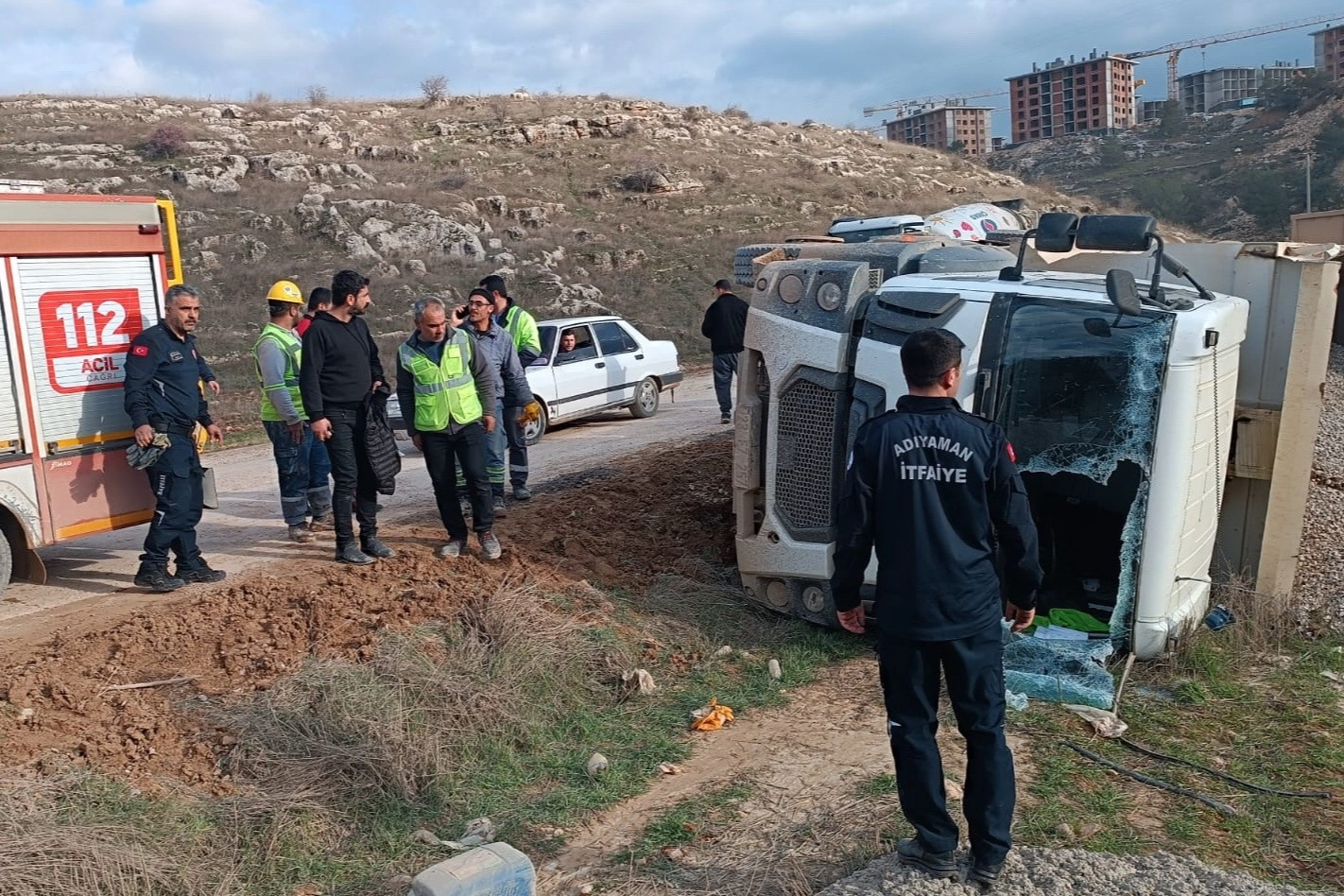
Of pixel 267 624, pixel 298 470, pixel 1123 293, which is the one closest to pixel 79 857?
pixel 267 624

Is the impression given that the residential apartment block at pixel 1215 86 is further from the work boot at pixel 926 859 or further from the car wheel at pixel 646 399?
the work boot at pixel 926 859

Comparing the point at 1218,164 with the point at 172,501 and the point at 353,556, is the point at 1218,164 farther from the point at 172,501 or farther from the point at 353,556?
the point at 172,501

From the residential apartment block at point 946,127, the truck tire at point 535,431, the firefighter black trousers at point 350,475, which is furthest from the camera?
the residential apartment block at point 946,127

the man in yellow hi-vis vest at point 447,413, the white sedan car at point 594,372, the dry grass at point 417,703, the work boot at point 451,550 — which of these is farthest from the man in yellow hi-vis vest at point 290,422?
the white sedan car at point 594,372

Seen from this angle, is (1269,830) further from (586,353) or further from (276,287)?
(586,353)

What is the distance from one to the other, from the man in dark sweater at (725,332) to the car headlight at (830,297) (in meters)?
7.04

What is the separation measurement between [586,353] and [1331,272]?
31.2 ft

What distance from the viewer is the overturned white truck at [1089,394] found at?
5148 millimetres

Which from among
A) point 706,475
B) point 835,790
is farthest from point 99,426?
point 835,790

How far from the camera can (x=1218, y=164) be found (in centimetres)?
6194

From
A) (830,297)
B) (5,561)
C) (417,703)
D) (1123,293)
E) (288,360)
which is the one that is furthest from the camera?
(288,360)

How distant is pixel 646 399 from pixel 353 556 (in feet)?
27.4

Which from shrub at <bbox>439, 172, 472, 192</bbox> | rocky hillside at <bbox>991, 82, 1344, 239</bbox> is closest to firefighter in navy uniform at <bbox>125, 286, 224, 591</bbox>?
shrub at <bbox>439, 172, 472, 192</bbox>

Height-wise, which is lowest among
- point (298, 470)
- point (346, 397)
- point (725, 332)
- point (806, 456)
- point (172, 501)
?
point (298, 470)
